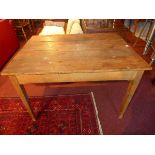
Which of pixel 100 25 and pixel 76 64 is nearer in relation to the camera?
pixel 76 64

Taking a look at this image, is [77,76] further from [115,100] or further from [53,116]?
[115,100]

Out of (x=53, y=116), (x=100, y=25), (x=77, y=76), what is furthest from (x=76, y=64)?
(x=100, y=25)

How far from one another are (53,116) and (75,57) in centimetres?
81

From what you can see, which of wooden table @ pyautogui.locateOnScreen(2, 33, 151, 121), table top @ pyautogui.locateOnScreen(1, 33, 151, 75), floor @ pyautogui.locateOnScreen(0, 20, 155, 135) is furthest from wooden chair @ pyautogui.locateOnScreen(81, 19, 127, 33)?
wooden table @ pyautogui.locateOnScreen(2, 33, 151, 121)

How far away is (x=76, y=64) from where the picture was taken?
1.14 meters

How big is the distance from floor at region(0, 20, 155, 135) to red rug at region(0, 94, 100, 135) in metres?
0.12

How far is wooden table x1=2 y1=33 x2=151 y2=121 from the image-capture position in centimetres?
109

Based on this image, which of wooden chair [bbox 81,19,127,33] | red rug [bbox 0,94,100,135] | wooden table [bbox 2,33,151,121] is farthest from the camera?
wooden chair [bbox 81,19,127,33]

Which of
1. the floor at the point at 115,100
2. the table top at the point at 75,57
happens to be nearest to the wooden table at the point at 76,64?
the table top at the point at 75,57

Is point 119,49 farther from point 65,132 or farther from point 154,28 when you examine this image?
point 154,28

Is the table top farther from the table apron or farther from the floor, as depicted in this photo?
the floor

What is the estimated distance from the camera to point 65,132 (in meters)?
1.48
